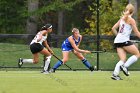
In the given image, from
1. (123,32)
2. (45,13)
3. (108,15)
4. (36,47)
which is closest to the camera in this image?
(123,32)

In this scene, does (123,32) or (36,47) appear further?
(36,47)

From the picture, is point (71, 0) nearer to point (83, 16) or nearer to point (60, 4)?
point (60, 4)

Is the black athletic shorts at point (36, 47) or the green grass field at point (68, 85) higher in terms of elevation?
the black athletic shorts at point (36, 47)

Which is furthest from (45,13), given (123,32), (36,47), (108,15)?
(123,32)

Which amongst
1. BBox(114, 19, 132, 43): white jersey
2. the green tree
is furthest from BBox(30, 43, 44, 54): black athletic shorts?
the green tree

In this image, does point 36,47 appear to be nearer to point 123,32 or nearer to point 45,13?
point 123,32

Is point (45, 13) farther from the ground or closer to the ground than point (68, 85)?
farther from the ground

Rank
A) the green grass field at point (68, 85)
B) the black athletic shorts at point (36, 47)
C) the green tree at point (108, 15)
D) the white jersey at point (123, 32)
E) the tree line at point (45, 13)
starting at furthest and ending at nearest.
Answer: the tree line at point (45, 13) → the green tree at point (108, 15) → the black athletic shorts at point (36, 47) → the white jersey at point (123, 32) → the green grass field at point (68, 85)

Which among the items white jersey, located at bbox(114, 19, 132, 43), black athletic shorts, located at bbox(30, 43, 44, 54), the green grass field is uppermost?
white jersey, located at bbox(114, 19, 132, 43)

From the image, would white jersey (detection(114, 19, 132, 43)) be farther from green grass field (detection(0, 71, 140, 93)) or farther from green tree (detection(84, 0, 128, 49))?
green tree (detection(84, 0, 128, 49))

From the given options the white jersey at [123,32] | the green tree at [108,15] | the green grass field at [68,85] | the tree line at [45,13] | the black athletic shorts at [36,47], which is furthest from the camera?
the tree line at [45,13]

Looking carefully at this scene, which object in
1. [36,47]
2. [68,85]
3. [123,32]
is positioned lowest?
[68,85]

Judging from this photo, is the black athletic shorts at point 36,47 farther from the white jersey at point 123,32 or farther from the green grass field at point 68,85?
the white jersey at point 123,32

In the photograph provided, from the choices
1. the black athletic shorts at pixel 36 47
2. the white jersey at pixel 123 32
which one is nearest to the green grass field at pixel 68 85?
the white jersey at pixel 123 32
